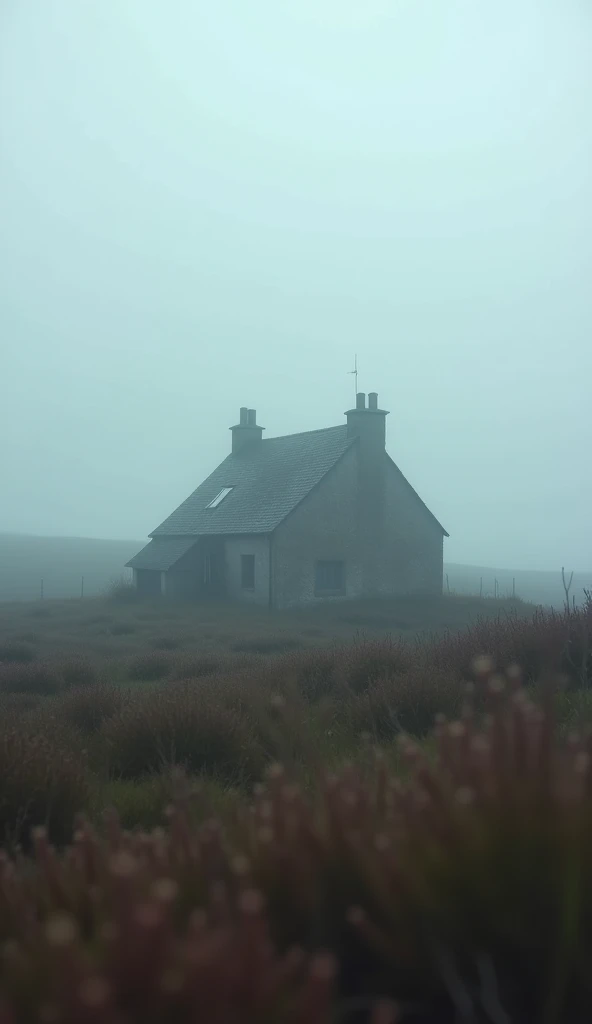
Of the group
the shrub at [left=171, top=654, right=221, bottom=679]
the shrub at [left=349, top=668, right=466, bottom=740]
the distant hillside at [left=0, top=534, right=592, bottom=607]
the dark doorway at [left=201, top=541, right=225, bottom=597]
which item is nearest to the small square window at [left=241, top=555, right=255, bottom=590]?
the dark doorway at [left=201, top=541, right=225, bottom=597]

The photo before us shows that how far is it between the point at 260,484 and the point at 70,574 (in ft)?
111

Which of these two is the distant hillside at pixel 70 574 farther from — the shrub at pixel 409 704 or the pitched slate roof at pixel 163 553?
the shrub at pixel 409 704

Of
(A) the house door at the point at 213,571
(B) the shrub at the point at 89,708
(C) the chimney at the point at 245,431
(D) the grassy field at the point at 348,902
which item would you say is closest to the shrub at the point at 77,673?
(B) the shrub at the point at 89,708

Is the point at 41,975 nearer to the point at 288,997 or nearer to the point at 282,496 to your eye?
the point at 288,997

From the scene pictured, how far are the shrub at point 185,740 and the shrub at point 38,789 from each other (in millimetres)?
1262

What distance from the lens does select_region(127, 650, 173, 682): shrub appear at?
48.4 ft

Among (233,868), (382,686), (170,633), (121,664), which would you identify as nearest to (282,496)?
(170,633)

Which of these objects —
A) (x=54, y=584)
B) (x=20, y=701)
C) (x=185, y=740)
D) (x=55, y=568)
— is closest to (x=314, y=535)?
(x=20, y=701)

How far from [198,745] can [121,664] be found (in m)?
9.35

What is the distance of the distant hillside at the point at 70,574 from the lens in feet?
168

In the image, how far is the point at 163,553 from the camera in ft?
113

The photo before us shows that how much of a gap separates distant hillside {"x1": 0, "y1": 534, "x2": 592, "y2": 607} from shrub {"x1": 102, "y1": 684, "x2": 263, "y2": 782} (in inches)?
1302

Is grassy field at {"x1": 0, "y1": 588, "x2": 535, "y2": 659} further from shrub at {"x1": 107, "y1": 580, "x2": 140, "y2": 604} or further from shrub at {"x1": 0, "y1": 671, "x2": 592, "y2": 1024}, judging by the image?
shrub at {"x1": 0, "y1": 671, "x2": 592, "y2": 1024}

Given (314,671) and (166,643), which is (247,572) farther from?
(314,671)
